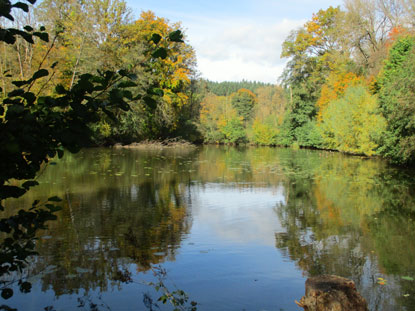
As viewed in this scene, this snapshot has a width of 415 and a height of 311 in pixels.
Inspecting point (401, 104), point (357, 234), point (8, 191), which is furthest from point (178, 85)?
point (8, 191)

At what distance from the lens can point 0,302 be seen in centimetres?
432

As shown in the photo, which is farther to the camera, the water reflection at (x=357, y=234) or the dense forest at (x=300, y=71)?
the dense forest at (x=300, y=71)

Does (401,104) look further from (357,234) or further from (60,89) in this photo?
(60,89)

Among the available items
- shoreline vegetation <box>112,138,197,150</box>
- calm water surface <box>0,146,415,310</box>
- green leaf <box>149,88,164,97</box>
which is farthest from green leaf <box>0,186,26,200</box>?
shoreline vegetation <box>112,138,197,150</box>

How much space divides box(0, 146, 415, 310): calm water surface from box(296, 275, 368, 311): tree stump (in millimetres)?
323

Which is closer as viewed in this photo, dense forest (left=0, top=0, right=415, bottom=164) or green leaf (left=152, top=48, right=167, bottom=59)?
green leaf (left=152, top=48, right=167, bottom=59)

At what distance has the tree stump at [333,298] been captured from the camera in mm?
4094

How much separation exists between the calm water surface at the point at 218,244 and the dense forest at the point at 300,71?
7916mm

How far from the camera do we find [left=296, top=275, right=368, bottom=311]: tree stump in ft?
13.4

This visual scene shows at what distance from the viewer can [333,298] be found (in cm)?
412

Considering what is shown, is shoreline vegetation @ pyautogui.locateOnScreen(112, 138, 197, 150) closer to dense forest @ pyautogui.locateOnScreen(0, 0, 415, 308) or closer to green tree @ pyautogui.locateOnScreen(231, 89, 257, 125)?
dense forest @ pyautogui.locateOnScreen(0, 0, 415, 308)

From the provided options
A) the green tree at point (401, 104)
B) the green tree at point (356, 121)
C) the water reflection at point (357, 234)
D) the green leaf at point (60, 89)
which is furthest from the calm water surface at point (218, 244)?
the green tree at point (356, 121)

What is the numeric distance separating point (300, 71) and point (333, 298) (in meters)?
40.7

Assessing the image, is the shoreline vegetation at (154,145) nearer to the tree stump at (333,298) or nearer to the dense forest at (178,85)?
the dense forest at (178,85)
